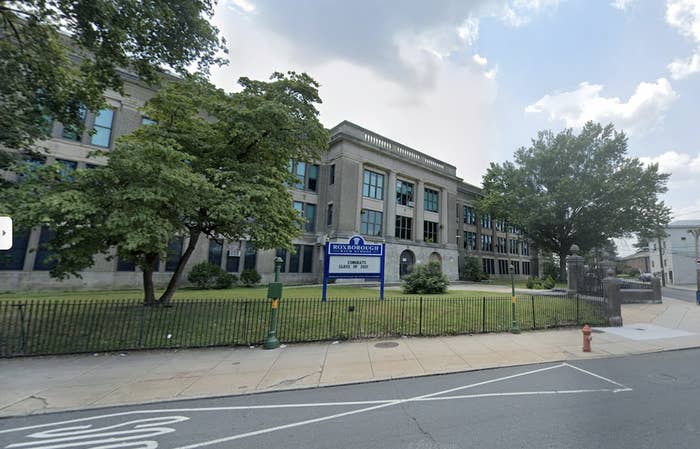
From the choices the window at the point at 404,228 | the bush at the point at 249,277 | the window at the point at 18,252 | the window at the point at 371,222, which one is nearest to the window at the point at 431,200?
the window at the point at 404,228

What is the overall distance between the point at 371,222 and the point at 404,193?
6.02m

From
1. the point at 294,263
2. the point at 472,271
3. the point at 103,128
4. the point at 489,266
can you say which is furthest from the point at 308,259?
the point at 489,266

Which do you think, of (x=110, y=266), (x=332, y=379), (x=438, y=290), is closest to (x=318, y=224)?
(x=438, y=290)

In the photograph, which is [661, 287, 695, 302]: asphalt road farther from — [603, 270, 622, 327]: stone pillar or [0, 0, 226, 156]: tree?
[0, 0, 226, 156]: tree

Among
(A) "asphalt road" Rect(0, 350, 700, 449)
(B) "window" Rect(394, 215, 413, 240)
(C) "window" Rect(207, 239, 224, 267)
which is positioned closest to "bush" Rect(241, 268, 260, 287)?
(C) "window" Rect(207, 239, 224, 267)

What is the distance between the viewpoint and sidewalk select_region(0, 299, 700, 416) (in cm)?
570

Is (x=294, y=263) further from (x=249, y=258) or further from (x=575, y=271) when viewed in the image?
(x=575, y=271)

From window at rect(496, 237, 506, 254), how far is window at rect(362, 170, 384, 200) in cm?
2748

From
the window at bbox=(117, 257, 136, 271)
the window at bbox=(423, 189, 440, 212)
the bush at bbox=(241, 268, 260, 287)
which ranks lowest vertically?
the bush at bbox=(241, 268, 260, 287)

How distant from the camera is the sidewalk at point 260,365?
570 cm

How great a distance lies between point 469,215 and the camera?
45781 millimetres

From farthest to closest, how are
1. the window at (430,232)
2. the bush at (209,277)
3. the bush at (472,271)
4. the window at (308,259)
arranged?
1. the bush at (472,271)
2. the window at (430,232)
3. the window at (308,259)
4. the bush at (209,277)

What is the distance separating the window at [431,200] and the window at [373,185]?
6.71 m

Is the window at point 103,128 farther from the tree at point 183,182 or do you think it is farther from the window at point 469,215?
the window at point 469,215
